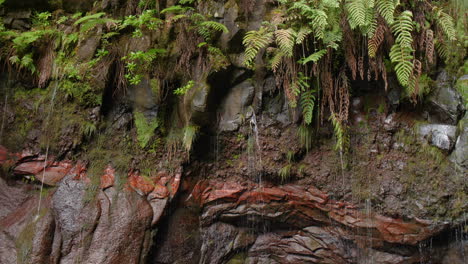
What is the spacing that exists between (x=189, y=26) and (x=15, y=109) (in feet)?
10.9

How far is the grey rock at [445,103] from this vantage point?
5043 millimetres

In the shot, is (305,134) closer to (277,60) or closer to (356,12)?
(277,60)

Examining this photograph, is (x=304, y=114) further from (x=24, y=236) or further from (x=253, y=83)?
(x=24, y=236)

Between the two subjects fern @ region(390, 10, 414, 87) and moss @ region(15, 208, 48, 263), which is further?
moss @ region(15, 208, 48, 263)

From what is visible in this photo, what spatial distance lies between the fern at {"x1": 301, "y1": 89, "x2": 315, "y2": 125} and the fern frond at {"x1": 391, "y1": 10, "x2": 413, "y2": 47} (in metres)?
1.39

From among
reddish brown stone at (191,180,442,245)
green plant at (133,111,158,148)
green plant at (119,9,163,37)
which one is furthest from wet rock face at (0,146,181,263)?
green plant at (119,9,163,37)

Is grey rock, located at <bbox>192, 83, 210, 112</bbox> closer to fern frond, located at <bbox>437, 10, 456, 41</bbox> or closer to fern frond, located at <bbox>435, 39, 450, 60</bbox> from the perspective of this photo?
fern frond, located at <bbox>437, 10, 456, 41</bbox>

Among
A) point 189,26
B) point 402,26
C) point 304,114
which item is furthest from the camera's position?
point 189,26

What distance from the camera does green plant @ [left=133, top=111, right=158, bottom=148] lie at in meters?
5.66

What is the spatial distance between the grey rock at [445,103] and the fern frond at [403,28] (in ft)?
4.22

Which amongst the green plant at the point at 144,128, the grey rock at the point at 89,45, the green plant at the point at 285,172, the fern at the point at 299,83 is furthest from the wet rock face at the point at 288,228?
the grey rock at the point at 89,45

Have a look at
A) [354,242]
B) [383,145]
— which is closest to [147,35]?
[383,145]

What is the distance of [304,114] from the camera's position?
511cm

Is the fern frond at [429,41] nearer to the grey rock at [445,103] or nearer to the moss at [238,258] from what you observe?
the grey rock at [445,103]
